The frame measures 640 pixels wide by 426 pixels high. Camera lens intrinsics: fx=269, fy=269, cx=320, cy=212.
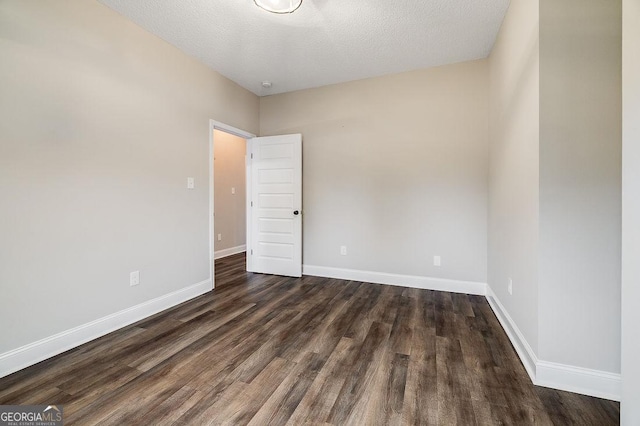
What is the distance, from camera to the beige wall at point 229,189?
532 centimetres

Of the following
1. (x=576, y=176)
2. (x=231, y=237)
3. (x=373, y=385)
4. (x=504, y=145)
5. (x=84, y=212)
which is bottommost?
(x=373, y=385)

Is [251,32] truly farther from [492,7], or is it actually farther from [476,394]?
[476,394]

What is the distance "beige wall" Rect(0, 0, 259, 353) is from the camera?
1804 millimetres

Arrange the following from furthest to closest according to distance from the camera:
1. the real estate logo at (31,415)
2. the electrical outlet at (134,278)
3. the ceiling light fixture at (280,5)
Result: the electrical outlet at (134,278) → the ceiling light fixture at (280,5) → the real estate logo at (31,415)

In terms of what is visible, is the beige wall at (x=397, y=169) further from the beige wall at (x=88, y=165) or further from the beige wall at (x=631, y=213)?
the beige wall at (x=631, y=213)

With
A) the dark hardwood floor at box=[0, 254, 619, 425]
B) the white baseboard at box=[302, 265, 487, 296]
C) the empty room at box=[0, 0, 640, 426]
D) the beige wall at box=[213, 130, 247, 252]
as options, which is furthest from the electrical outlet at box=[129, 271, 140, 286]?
the beige wall at box=[213, 130, 247, 252]

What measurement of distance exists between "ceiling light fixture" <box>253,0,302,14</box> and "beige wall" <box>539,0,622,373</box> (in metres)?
1.65

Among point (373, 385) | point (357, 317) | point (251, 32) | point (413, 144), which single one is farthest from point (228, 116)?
point (373, 385)

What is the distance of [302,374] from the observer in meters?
1.76

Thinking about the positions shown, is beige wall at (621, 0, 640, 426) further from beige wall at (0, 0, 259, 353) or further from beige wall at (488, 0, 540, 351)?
beige wall at (0, 0, 259, 353)

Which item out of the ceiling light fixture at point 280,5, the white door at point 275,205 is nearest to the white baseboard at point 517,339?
the white door at point 275,205

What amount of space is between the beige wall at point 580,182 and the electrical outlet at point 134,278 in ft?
10.7

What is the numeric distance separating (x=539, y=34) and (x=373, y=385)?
238 cm

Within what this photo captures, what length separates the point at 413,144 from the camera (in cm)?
350
